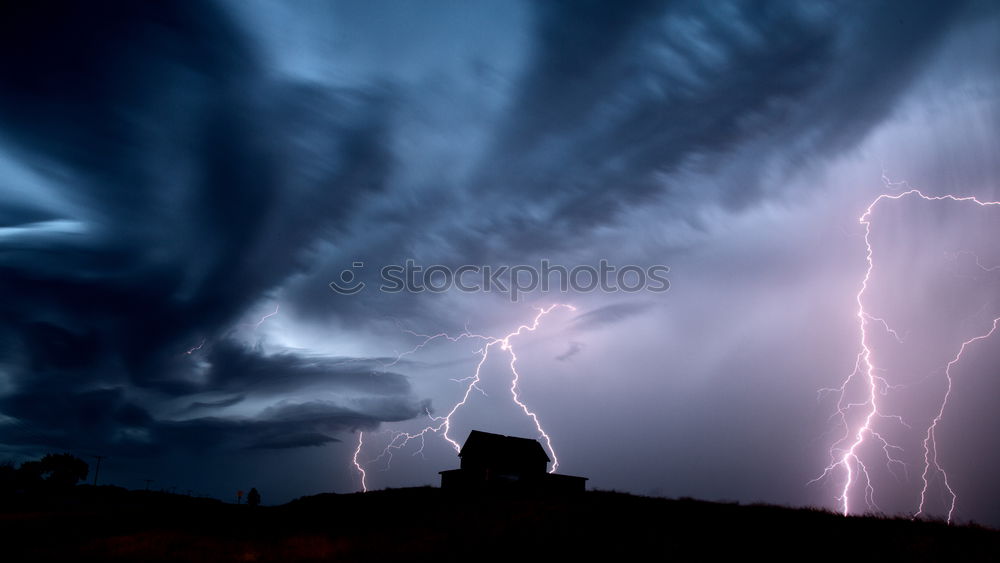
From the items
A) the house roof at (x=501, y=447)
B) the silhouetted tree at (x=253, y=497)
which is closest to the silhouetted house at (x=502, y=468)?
the house roof at (x=501, y=447)

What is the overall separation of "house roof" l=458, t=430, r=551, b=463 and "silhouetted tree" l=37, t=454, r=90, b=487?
73.6 metres

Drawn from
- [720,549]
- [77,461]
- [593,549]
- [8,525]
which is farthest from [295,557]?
Result: [77,461]

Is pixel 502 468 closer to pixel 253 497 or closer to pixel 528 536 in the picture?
pixel 528 536

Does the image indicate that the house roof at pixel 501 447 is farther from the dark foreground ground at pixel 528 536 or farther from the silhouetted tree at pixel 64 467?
the silhouetted tree at pixel 64 467

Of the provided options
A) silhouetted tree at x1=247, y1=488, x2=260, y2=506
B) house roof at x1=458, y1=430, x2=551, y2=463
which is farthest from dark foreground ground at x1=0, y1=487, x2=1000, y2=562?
silhouetted tree at x1=247, y1=488, x2=260, y2=506

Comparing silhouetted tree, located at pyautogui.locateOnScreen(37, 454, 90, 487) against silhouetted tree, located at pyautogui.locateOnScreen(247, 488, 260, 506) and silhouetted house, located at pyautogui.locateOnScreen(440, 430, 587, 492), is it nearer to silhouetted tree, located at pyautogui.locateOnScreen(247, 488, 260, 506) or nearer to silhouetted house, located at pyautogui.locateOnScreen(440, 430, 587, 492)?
silhouetted tree, located at pyautogui.locateOnScreen(247, 488, 260, 506)

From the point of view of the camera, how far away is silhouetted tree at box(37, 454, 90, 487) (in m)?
77.1

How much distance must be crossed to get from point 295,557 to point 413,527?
536 cm

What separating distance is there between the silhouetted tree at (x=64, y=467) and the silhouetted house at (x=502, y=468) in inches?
2865

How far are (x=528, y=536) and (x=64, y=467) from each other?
299 ft

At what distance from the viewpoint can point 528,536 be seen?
63.3 feet

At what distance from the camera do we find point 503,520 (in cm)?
2197

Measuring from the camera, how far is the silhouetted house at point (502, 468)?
3681cm

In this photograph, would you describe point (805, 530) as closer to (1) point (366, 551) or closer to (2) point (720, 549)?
(2) point (720, 549)
